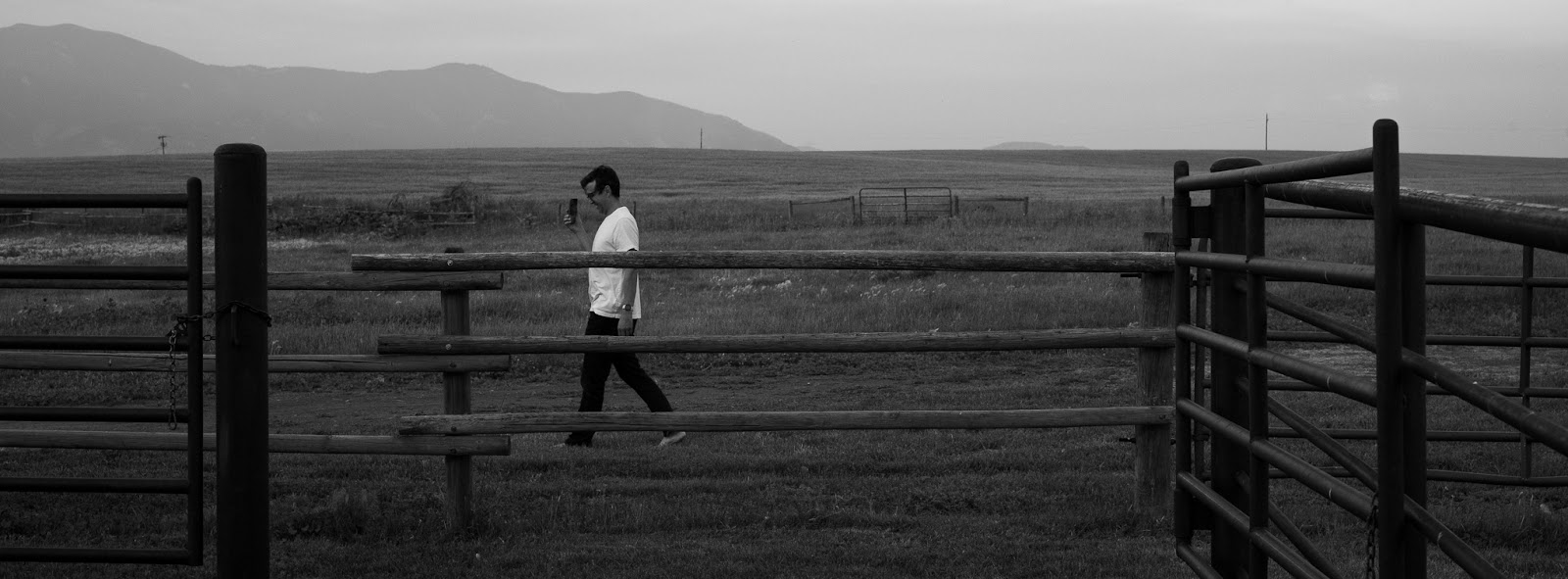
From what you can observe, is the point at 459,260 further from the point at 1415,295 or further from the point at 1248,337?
the point at 1415,295

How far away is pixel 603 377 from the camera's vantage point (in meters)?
7.56

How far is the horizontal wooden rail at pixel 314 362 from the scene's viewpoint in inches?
222

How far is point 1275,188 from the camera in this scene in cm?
306

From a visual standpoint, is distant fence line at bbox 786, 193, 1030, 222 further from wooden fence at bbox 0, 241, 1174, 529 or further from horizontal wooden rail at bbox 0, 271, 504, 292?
horizontal wooden rail at bbox 0, 271, 504, 292

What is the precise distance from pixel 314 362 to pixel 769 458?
249 cm

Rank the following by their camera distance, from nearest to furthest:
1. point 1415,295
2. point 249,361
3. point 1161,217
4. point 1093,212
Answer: point 1415,295 → point 249,361 → point 1161,217 → point 1093,212

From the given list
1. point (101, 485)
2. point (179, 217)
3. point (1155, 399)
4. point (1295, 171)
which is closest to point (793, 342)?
point (1155, 399)

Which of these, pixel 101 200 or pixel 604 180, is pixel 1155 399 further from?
pixel 101 200

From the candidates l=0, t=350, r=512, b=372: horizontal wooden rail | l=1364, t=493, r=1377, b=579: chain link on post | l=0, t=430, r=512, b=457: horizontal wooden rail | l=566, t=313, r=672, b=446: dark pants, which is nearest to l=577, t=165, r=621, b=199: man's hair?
l=566, t=313, r=672, b=446: dark pants

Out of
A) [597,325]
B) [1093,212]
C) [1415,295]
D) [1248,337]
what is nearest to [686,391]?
[597,325]

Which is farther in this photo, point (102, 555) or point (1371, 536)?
point (102, 555)

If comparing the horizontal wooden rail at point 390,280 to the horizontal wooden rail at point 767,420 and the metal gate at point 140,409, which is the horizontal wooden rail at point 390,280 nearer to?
the horizontal wooden rail at point 767,420

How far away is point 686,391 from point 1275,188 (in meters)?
7.36

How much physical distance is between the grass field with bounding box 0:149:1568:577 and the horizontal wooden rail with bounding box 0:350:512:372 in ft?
2.04
